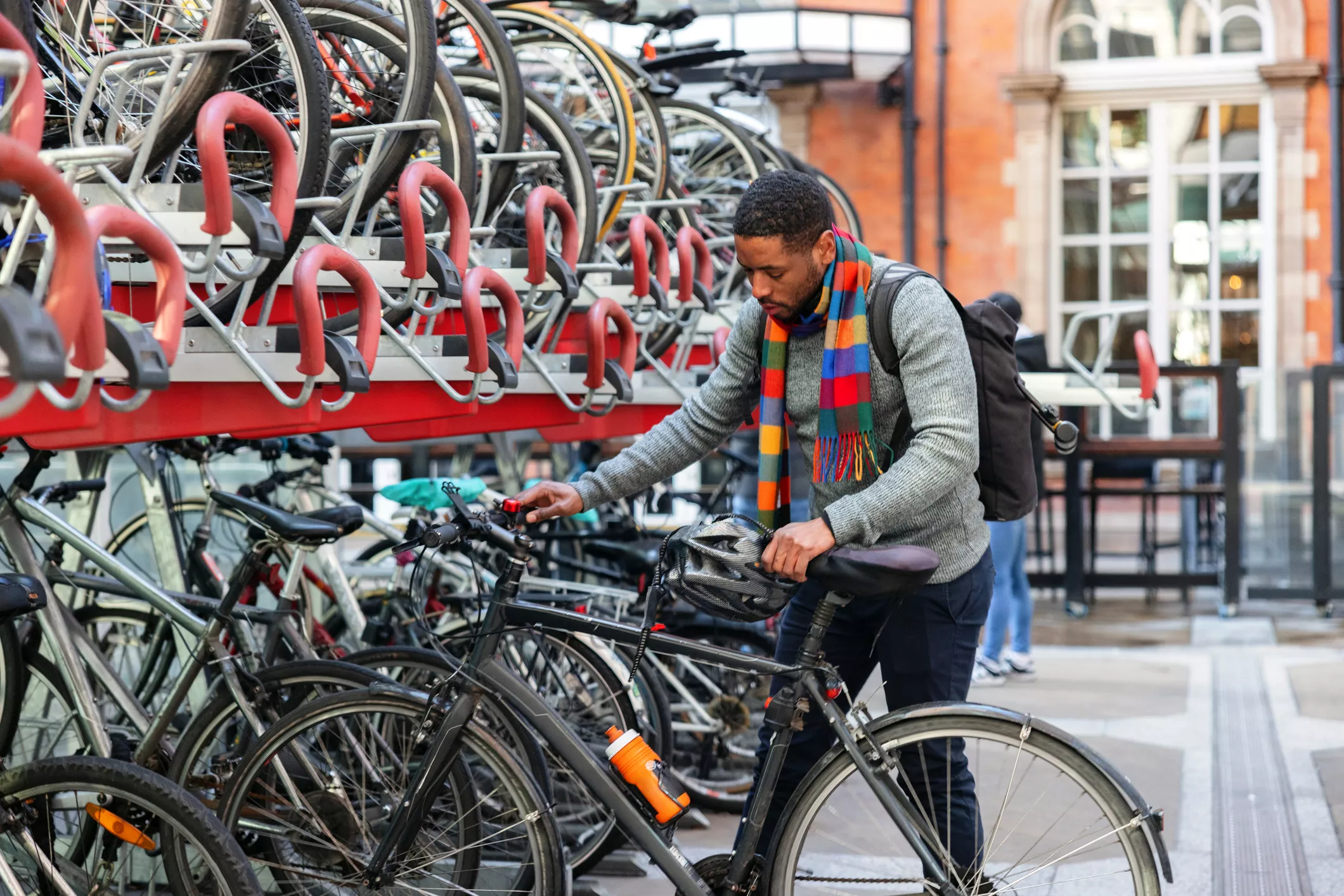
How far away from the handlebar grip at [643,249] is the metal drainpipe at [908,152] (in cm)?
1060

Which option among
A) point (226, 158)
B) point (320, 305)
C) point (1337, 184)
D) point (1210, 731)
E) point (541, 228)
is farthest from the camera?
point (1337, 184)

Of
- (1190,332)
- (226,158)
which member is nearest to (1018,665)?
(226,158)

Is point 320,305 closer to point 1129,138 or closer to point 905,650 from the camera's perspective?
point 905,650

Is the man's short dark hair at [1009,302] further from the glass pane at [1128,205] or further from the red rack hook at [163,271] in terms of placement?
the glass pane at [1128,205]

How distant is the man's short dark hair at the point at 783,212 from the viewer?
9.13 ft

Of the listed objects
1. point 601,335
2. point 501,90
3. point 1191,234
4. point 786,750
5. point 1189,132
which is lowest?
point 786,750

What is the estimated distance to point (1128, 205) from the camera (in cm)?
1454

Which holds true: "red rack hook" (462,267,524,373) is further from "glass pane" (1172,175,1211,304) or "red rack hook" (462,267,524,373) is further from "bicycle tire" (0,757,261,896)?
"glass pane" (1172,175,1211,304)

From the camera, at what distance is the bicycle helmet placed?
110 inches

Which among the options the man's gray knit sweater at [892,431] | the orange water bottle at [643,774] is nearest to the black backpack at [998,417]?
the man's gray knit sweater at [892,431]

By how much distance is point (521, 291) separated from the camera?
396cm

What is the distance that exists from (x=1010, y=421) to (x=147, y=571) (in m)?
3.08

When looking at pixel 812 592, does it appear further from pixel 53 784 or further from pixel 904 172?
pixel 904 172

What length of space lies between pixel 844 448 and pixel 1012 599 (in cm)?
478
